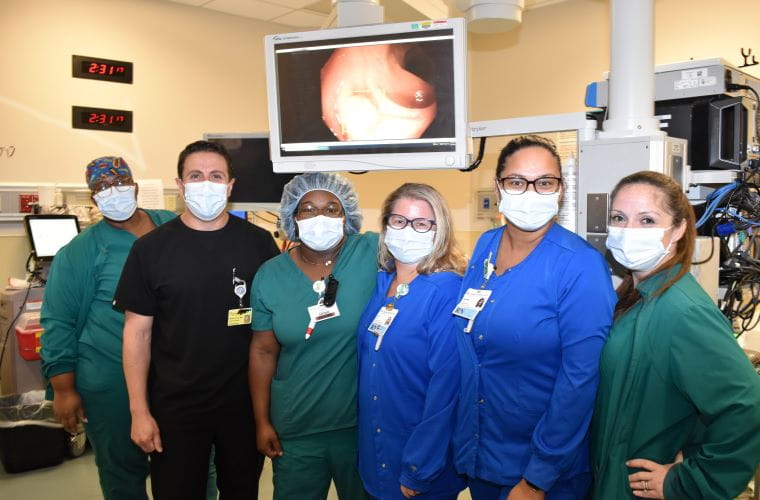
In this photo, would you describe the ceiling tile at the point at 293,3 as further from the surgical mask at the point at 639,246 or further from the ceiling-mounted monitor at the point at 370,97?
the surgical mask at the point at 639,246

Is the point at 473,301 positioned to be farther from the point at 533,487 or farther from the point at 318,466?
the point at 318,466

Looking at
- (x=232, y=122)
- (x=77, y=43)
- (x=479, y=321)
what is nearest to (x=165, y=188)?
(x=232, y=122)

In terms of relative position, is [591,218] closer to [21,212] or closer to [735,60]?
[735,60]

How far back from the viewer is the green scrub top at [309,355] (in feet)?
5.88

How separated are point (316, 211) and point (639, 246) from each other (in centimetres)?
99

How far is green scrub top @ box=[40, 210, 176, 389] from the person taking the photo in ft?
7.14

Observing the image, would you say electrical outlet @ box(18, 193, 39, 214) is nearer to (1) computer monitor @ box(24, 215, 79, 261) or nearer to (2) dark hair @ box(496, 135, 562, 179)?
(1) computer monitor @ box(24, 215, 79, 261)

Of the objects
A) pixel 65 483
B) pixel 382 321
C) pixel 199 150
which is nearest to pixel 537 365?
pixel 382 321

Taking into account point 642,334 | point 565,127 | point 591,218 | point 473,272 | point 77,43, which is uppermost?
point 77,43

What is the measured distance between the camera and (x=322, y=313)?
5.86ft

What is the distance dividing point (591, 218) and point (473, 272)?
54 centimetres

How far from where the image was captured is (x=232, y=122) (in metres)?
5.32

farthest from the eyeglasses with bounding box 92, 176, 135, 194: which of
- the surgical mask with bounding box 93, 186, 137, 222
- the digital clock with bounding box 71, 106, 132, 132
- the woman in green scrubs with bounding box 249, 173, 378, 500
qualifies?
the digital clock with bounding box 71, 106, 132, 132

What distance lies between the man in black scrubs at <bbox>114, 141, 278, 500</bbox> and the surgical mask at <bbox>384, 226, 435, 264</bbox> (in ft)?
1.84
